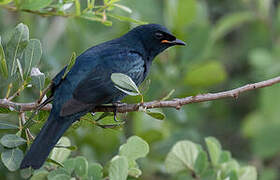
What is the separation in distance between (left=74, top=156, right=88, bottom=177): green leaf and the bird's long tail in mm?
175

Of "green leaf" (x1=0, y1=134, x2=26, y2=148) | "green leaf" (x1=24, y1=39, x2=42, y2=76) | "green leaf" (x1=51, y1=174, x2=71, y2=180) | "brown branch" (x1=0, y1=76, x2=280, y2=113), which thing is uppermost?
"green leaf" (x1=24, y1=39, x2=42, y2=76)

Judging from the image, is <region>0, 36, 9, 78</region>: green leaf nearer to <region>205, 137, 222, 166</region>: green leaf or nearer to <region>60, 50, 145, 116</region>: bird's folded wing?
<region>60, 50, 145, 116</region>: bird's folded wing

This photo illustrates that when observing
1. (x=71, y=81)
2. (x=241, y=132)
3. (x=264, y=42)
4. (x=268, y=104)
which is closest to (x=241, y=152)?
(x=241, y=132)

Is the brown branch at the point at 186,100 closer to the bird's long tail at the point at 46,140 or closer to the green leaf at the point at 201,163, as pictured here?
the bird's long tail at the point at 46,140

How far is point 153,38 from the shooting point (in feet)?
14.8

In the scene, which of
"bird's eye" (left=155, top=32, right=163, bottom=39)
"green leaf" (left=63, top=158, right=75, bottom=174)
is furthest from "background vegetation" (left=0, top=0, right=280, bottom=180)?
"green leaf" (left=63, top=158, right=75, bottom=174)

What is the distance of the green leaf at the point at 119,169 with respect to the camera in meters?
3.10

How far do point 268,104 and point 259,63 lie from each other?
0.46 meters

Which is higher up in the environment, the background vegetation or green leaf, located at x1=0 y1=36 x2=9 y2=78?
green leaf, located at x1=0 y1=36 x2=9 y2=78

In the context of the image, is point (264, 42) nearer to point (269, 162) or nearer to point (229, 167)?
point (269, 162)

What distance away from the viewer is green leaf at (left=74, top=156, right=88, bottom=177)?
3.26 metres

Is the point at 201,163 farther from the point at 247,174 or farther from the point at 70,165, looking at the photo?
the point at 70,165

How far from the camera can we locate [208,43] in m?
5.42

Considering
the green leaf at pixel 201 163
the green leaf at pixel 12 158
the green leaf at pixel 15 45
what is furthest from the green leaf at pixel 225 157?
the green leaf at pixel 15 45
